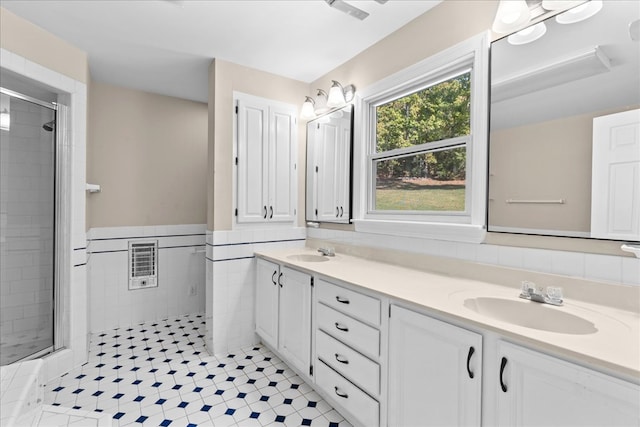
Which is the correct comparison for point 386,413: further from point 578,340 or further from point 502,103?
point 502,103

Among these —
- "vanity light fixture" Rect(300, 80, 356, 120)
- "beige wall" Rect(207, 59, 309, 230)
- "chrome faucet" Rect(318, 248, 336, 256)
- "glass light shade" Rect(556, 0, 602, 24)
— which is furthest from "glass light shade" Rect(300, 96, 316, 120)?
"glass light shade" Rect(556, 0, 602, 24)

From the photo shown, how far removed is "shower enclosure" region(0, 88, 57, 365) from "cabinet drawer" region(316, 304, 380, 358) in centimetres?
214

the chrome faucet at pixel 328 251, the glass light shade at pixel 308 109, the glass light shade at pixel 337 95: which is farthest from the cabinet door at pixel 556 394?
the glass light shade at pixel 308 109

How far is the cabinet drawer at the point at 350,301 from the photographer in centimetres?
155

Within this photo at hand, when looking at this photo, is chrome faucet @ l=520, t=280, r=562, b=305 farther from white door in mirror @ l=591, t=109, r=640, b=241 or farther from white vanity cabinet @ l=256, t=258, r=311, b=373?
white vanity cabinet @ l=256, t=258, r=311, b=373

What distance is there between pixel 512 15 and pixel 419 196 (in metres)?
1.12

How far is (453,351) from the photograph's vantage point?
120cm

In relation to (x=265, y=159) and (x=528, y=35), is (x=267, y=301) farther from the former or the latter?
(x=528, y=35)

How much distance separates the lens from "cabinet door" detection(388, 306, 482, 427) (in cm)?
115

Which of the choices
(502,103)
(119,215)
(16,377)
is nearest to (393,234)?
(502,103)

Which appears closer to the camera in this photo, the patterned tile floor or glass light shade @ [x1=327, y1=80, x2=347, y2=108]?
the patterned tile floor

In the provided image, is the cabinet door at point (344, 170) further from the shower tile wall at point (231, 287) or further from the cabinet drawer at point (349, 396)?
the cabinet drawer at point (349, 396)

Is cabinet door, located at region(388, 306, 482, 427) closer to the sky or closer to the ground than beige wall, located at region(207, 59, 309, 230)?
closer to the ground

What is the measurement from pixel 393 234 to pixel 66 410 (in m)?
2.19
